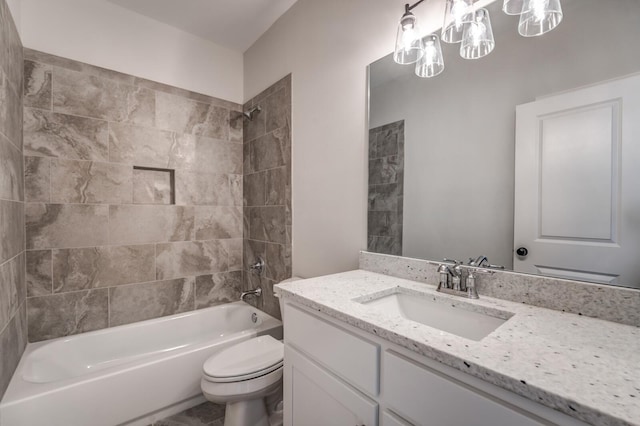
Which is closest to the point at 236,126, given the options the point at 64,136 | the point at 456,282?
the point at 64,136

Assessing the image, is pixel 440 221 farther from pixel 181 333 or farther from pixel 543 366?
pixel 181 333

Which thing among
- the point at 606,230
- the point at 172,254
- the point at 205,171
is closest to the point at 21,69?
the point at 205,171

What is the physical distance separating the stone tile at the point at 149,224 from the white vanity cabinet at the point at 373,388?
1.62m

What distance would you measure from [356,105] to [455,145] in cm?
64

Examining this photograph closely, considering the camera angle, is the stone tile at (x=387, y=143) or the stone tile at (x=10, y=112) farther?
the stone tile at (x=387, y=143)

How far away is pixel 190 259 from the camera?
2402 mm

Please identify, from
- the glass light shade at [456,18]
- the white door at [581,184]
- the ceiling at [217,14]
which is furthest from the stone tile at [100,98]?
the white door at [581,184]

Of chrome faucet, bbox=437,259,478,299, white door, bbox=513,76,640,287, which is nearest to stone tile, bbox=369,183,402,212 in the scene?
chrome faucet, bbox=437,259,478,299

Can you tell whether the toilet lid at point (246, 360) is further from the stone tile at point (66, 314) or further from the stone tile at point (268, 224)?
the stone tile at point (66, 314)

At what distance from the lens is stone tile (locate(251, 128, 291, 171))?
215 centimetres

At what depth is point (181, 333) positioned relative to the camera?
2.25 meters

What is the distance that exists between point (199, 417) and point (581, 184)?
7.44 ft

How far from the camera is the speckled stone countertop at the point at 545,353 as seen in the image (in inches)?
18.0

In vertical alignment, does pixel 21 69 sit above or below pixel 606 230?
above
